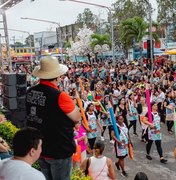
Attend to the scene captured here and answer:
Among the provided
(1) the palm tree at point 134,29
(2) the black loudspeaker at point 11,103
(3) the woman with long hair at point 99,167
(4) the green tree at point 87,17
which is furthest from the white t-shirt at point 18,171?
(4) the green tree at point 87,17

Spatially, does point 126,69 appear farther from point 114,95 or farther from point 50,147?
point 50,147

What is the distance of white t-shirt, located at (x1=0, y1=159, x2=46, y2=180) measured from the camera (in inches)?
84.3

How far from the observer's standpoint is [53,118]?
9.61 feet

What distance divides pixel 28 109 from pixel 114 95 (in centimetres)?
1071

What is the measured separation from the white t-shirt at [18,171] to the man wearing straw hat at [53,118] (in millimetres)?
702

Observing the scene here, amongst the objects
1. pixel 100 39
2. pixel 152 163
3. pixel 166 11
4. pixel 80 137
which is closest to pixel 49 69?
pixel 80 137

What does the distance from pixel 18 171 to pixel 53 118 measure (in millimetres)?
816

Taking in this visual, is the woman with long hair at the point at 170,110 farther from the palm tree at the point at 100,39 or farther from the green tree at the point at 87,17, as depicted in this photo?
the green tree at the point at 87,17

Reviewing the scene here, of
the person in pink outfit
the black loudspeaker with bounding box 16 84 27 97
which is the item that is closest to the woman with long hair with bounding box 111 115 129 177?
the person in pink outfit

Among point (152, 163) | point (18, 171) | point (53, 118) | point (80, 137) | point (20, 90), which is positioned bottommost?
point (152, 163)

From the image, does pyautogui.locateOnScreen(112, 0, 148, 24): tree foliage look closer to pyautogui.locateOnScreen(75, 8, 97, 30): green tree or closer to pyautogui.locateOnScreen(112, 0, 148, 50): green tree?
pyautogui.locateOnScreen(112, 0, 148, 50): green tree

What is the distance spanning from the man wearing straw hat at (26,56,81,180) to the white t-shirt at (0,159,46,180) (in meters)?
0.70

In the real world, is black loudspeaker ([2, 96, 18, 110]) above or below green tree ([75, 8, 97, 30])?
below

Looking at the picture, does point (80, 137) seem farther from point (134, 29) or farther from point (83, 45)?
point (83, 45)
